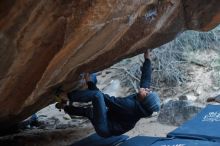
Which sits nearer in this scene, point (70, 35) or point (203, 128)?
point (70, 35)

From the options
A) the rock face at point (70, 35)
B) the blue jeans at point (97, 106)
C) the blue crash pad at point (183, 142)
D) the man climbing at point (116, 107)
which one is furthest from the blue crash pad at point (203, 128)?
the rock face at point (70, 35)

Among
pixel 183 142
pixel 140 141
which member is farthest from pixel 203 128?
pixel 140 141

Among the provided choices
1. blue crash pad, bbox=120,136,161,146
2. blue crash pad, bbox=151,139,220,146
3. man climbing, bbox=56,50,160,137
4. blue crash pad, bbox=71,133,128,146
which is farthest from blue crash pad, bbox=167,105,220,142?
blue crash pad, bbox=71,133,128,146

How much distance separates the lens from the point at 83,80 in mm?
4898

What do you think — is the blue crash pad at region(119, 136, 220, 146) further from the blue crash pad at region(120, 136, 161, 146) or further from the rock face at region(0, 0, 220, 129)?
the rock face at region(0, 0, 220, 129)

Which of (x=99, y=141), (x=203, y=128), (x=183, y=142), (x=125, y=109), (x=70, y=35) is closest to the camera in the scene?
(x=70, y=35)

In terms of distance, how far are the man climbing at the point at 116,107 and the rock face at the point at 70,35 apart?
250mm

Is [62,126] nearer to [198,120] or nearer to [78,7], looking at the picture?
[198,120]

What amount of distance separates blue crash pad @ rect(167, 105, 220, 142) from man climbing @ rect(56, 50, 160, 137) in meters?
0.57

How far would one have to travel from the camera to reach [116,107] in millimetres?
4617

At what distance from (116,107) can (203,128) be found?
3.61ft

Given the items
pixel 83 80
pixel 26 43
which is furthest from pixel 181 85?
pixel 26 43

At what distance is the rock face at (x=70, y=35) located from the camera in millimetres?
2959

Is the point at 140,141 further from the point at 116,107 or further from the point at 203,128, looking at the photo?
the point at 203,128
